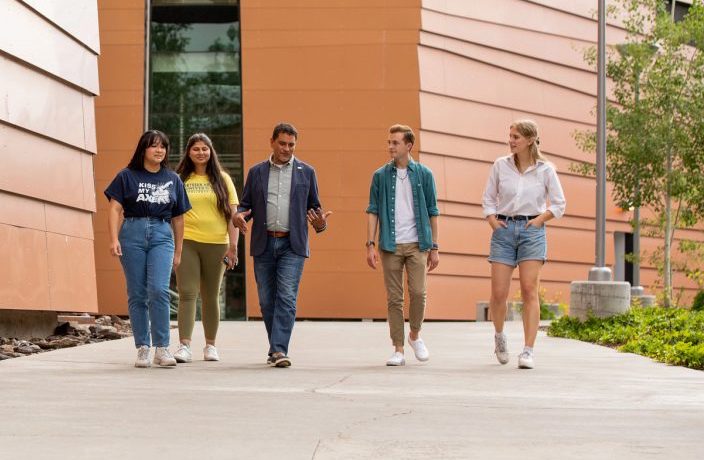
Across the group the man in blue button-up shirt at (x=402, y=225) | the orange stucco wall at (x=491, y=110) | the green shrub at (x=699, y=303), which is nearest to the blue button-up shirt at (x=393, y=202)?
the man in blue button-up shirt at (x=402, y=225)

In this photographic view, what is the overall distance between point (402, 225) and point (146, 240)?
2103 mm

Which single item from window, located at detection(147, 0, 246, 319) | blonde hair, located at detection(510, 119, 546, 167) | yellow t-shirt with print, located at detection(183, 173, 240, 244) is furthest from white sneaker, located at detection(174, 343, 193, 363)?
window, located at detection(147, 0, 246, 319)

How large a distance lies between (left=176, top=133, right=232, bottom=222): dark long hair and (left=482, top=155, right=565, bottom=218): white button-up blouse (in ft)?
7.00

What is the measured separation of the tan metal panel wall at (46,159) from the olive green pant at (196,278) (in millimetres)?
3135

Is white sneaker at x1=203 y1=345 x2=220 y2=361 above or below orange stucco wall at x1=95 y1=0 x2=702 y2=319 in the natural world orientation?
below

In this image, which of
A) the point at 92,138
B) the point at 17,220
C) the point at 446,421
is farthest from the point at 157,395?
the point at 92,138

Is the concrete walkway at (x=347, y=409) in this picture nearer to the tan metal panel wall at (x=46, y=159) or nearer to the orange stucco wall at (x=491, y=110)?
the tan metal panel wall at (x=46, y=159)

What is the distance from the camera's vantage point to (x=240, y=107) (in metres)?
28.4

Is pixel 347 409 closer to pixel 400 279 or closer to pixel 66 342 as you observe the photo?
pixel 400 279

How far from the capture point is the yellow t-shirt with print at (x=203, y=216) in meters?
10.8

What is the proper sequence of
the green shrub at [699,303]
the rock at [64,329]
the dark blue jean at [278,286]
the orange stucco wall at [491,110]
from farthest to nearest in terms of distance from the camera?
the orange stucco wall at [491,110] → the green shrub at [699,303] → the rock at [64,329] → the dark blue jean at [278,286]

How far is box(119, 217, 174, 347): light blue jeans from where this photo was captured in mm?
9898

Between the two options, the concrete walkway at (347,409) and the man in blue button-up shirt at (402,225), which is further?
the man in blue button-up shirt at (402,225)

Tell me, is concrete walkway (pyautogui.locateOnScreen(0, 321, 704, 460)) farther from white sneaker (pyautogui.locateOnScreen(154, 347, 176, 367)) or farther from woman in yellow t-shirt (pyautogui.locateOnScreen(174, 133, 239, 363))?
woman in yellow t-shirt (pyautogui.locateOnScreen(174, 133, 239, 363))
